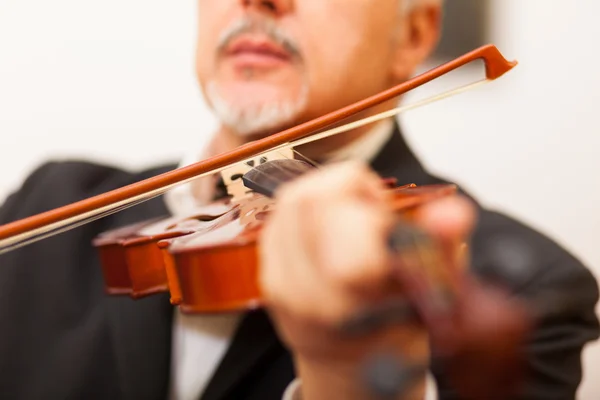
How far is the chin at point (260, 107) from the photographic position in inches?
27.4

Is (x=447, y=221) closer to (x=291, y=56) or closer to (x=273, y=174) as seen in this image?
(x=273, y=174)

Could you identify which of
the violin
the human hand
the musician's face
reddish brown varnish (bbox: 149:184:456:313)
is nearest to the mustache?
the musician's face

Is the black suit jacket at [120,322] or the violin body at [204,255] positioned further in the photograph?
the black suit jacket at [120,322]

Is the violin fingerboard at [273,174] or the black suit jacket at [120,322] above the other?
the violin fingerboard at [273,174]

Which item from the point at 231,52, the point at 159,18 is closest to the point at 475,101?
the point at 231,52

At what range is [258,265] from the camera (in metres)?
0.39

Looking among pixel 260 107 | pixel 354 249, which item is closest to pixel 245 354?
pixel 260 107

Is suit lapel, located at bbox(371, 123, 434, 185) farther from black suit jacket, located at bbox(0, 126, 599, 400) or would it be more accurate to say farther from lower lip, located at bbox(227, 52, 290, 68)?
lower lip, located at bbox(227, 52, 290, 68)

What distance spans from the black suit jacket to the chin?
0.48 ft

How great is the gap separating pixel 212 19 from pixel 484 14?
592 mm

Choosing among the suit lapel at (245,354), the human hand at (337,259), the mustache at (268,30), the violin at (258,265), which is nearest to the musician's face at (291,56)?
the mustache at (268,30)

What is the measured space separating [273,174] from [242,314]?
0.26 m

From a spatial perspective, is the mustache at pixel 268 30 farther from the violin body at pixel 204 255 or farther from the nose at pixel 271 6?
the violin body at pixel 204 255

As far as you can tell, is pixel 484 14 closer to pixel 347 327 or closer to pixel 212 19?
pixel 212 19
